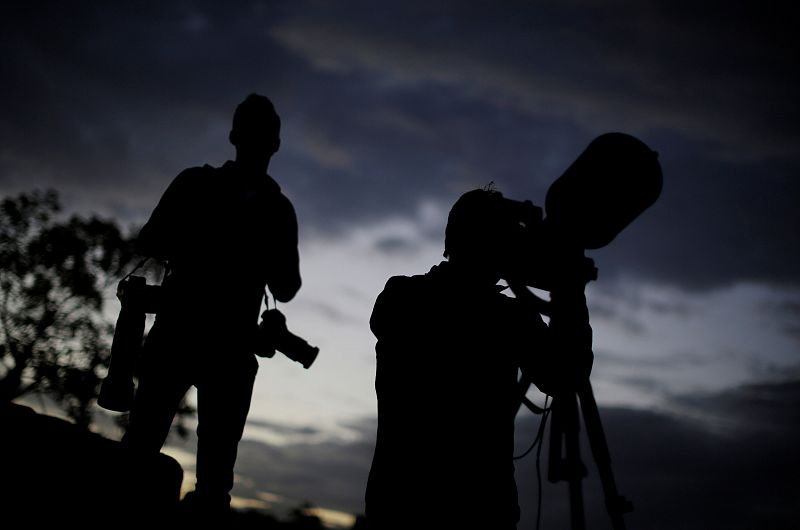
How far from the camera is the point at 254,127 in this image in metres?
3.59

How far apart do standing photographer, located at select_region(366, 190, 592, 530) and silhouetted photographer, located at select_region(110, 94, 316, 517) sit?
132cm

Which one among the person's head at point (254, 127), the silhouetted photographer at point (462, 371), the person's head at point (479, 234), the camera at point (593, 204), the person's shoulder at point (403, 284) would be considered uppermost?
the person's head at point (254, 127)

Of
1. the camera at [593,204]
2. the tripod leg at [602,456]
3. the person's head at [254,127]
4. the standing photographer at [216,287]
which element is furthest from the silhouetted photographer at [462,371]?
the person's head at [254,127]

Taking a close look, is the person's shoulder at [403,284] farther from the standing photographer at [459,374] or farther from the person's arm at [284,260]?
the person's arm at [284,260]

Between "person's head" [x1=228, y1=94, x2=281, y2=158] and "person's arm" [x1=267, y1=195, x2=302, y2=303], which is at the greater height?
"person's head" [x1=228, y1=94, x2=281, y2=158]

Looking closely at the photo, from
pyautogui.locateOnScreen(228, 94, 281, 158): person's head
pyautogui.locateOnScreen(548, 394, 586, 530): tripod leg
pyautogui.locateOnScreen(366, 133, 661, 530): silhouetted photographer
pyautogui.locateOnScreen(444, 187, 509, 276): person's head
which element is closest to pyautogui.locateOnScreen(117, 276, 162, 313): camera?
pyautogui.locateOnScreen(228, 94, 281, 158): person's head

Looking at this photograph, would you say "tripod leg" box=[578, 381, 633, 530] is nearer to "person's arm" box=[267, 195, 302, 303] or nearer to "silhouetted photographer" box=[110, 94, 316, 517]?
"silhouetted photographer" box=[110, 94, 316, 517]

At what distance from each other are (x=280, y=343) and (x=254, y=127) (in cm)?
147

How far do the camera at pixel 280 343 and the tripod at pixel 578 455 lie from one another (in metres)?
1.57

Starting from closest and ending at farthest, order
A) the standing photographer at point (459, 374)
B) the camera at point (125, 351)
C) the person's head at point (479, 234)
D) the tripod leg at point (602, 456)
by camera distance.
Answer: the standing photographer at point (459, 374) < the person's head at point (479, 234) < the camera at point (125, 351) < the tripod leg at point (602, 456)

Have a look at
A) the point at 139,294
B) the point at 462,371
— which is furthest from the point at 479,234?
the point at 139,294

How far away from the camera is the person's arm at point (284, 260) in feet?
11.6

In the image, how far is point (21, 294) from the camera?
2353 cm

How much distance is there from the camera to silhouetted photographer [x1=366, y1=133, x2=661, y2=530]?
6.09 feet
